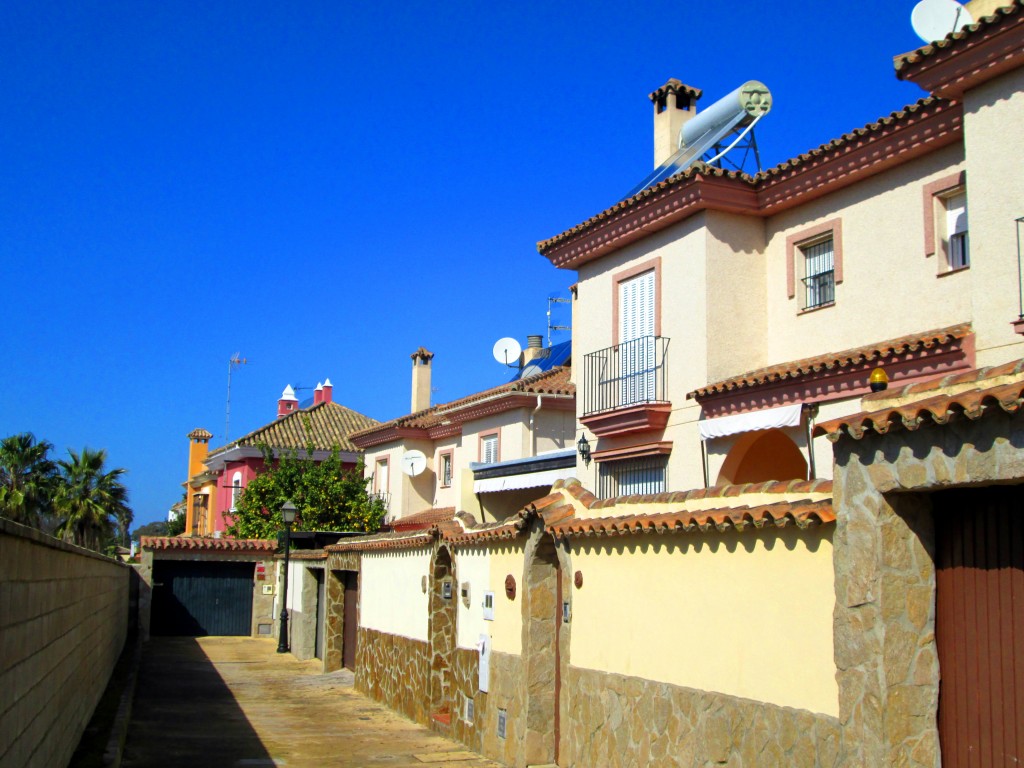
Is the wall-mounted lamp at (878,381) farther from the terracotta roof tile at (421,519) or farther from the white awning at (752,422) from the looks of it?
the terracotta roof tile at (421,519)

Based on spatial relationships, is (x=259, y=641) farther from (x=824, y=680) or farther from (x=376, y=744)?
(x=824, y=680)

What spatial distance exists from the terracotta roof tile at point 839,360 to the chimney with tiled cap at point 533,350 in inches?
706

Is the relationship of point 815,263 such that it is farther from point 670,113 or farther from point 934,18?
point 670,113

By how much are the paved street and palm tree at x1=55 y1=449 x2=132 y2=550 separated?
18.2m

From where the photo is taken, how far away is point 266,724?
58.5 feet

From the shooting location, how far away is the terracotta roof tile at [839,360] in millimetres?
13242

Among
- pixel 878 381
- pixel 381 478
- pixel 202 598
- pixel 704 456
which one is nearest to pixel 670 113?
pixel 704 456

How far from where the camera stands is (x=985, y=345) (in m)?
12.8

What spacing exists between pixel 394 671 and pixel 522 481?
5.16 meters

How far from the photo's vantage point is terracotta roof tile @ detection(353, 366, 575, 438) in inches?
1102

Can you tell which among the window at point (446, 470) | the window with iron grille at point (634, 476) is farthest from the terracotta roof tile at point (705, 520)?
the window at point (446, 470)

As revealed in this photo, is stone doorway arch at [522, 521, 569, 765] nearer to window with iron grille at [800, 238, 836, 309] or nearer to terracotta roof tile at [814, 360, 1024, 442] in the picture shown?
terracotta roof tile at [814, 360, 1024, 442]

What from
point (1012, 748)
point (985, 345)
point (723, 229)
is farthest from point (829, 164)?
point (1012, 748)

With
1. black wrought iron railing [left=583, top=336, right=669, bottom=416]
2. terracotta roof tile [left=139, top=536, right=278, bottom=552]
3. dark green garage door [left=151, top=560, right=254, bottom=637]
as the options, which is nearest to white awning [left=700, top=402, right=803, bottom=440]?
black wrought iron railing [left=583, top=336, right=669, bottom=416]
